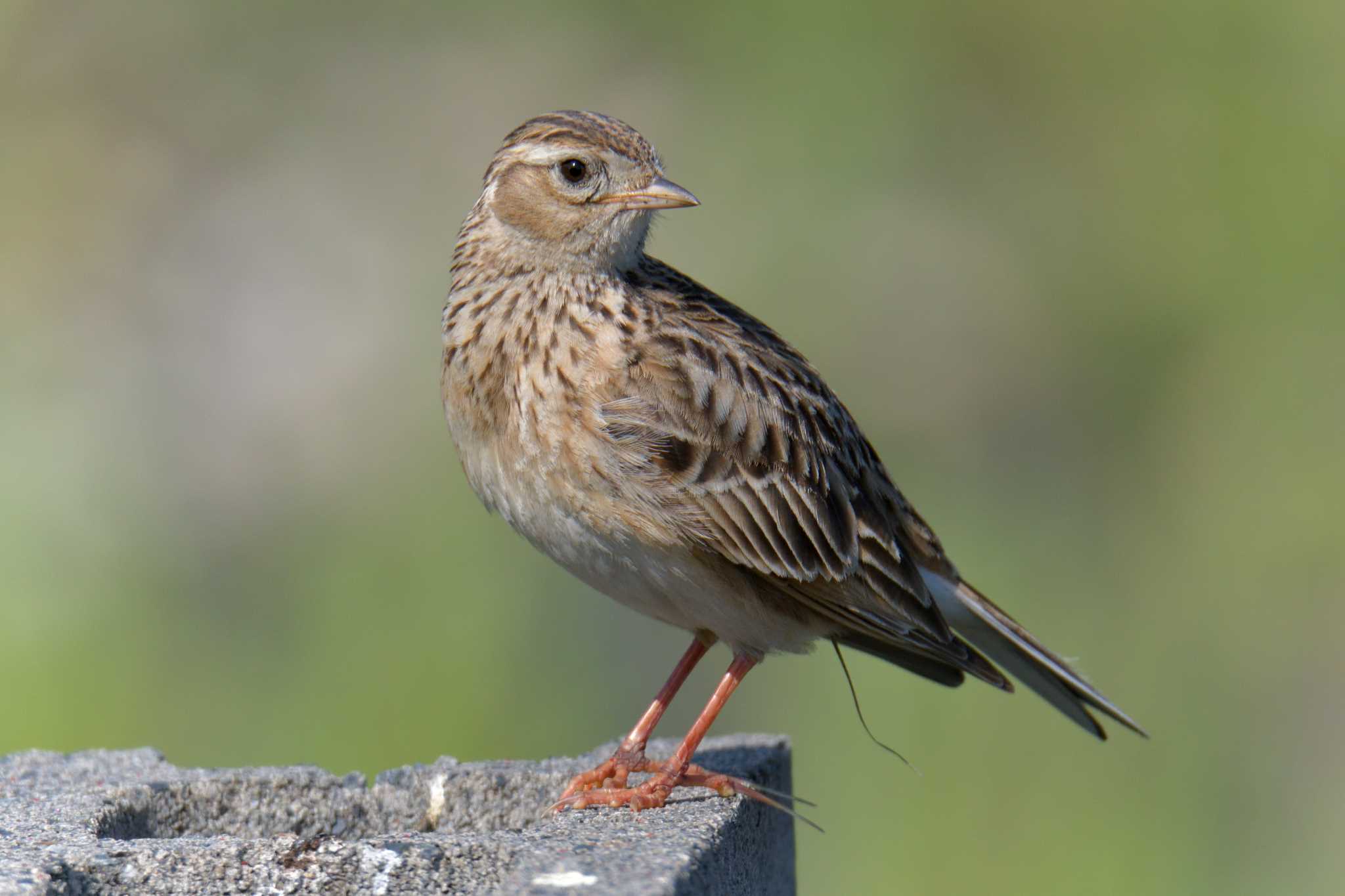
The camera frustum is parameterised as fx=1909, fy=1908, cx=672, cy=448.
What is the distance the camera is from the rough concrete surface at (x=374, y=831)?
4.08m

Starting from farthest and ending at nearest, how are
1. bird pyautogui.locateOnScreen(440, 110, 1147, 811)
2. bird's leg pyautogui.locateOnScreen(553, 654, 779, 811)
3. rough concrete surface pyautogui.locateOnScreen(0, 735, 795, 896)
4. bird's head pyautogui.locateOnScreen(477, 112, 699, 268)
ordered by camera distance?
bird's head pyautogui.locateOnScreen(477, 112, 699, 268) → bird pyautogui.locateOnScreen(440, 110, 1147, 811) → bird's leg pyautogui.locateOnScreen(553, 654, 779, 811) → rough concrete surface pyautogui.locateOnScreen(0, 735, 795, 896)

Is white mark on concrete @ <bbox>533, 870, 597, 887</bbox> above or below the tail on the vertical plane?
above

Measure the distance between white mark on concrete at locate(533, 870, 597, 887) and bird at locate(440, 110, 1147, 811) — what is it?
103 centimetres

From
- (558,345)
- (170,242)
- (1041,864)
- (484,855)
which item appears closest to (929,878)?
(1041,864)

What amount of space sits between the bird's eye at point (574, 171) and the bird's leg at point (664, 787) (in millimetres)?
1748

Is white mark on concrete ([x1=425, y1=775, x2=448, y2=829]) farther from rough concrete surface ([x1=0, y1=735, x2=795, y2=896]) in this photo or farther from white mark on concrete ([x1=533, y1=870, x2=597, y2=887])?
white mark on concrete ([x1=533, y1=870, x2=597, y2=887])

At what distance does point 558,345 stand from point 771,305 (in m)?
5.66

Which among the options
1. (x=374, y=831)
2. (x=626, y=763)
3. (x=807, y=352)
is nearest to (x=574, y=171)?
(x=626, y=763)

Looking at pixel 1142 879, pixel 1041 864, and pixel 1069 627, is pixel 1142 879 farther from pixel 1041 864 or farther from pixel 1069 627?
pixel 1069 627

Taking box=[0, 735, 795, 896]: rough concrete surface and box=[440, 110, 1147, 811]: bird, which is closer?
box=[0, 735, 795, 896]: rough concrete surface

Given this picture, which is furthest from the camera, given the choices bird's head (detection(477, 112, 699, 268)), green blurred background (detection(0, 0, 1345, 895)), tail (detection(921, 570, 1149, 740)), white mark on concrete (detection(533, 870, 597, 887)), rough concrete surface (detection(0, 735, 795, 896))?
green blurred background (detection(0, 0, 1345, 895))

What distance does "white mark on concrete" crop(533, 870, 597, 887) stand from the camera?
3816 mm

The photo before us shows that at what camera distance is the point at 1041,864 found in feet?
26.2

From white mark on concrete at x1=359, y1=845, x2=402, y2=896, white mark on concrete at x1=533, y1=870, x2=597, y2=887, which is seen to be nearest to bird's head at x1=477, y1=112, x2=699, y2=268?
white mark on concrete at x1=359, y1=845, x2=402, y2=896
